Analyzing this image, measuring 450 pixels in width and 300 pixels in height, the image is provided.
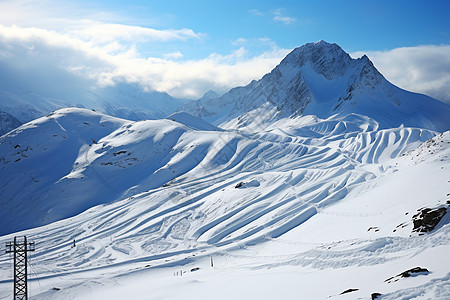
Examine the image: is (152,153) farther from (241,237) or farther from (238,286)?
(238,286)

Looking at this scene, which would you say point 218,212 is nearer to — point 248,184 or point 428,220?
point 248,184

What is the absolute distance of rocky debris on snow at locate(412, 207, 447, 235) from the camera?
2238 centimetres

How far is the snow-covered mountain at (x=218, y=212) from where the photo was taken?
69.4ft

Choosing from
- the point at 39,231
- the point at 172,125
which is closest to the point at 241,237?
the point at 39,231

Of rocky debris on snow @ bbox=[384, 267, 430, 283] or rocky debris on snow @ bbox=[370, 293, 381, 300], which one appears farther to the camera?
rocky debris on snow @ bbox=[384, 267, 430, 283]

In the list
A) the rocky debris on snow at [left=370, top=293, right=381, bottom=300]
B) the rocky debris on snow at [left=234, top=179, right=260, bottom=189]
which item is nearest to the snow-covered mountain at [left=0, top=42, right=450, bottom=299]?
the rocky debris on snow at [left=370, top=293, right=381, bottom=300]

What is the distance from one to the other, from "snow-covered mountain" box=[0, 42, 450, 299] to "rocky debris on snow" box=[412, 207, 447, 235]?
10cm

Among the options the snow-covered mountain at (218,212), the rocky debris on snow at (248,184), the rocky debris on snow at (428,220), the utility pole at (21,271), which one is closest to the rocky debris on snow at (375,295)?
the snow-covered mountain at (218,212)

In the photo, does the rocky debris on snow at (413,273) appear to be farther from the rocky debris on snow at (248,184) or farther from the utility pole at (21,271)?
the rocky debris on snow at (248,184)

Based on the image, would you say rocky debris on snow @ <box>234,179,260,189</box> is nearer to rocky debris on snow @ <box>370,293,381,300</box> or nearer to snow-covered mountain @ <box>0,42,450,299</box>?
snow-covered mountain @ <box>0,42,450,299</box>

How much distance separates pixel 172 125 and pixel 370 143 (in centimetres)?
6718

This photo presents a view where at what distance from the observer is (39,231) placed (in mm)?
64750

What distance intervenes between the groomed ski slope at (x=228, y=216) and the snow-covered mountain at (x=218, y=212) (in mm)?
217

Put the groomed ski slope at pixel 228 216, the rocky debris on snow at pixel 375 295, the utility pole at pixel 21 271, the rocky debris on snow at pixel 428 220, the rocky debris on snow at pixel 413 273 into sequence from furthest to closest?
the utility pole at pixel 21 271 < the rocky debris on snow at pixel 428 220 < the groomed ski slope at pixel 228 216 < the rocky debris on snow at pixel 413 273 < the rocky debris on snow at pixel 375 295
